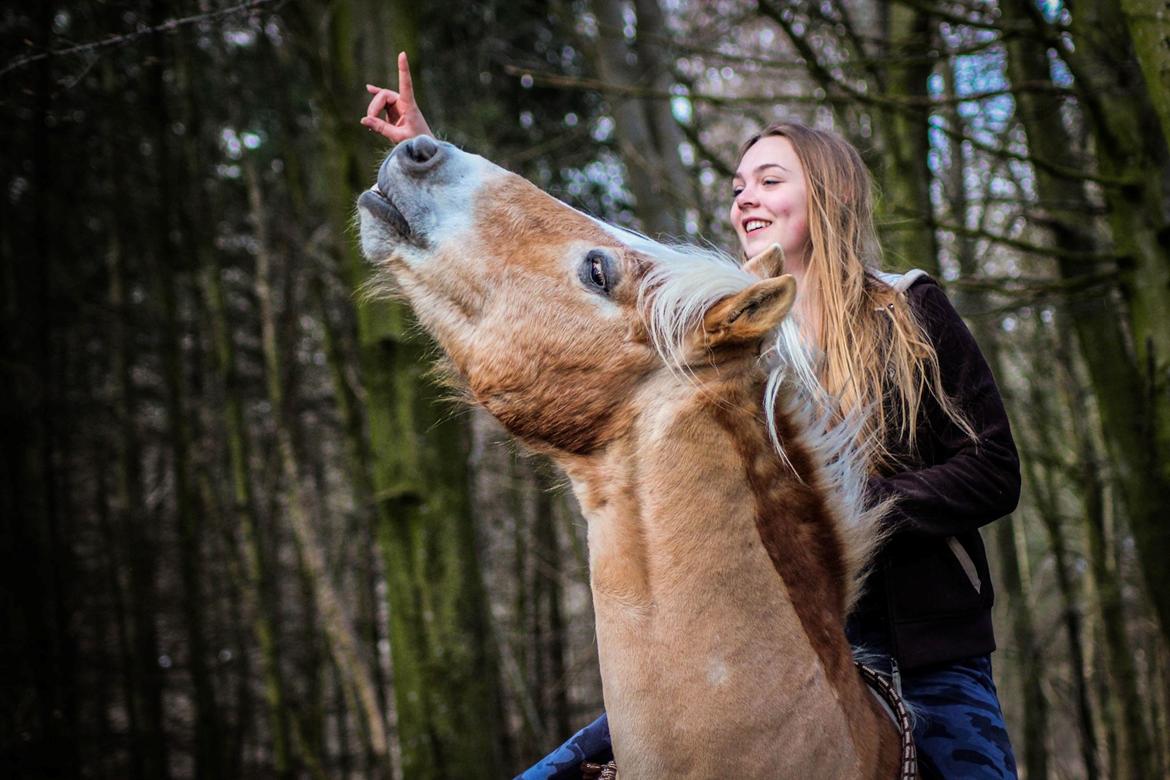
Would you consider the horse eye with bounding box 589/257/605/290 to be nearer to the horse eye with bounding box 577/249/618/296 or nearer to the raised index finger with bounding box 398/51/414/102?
the horse eye with bounding box 577/249/618/296

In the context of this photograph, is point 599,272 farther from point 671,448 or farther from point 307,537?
point 307,537

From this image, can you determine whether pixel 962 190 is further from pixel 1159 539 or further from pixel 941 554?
pixel 941 554

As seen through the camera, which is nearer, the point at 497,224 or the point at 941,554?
the point at 497,224

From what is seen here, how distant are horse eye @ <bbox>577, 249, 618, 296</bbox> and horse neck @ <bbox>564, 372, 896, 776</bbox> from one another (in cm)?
29

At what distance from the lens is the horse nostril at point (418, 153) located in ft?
7.86

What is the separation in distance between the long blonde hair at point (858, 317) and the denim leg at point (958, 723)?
602mm

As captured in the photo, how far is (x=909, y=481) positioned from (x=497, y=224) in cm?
126

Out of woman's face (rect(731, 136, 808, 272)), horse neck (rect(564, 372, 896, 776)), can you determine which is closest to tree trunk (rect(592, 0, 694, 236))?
woman's face (rect(731, 136, 808, 272))

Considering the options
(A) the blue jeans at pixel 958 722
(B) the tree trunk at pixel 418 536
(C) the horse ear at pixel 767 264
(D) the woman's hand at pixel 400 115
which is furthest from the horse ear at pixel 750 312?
(B) the tree trunk at pixel 418 536

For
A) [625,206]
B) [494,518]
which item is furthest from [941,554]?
[494,518]

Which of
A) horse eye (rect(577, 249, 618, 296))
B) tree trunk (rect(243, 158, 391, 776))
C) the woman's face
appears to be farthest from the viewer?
tree trunk (rect(243, 158, 391, 776))

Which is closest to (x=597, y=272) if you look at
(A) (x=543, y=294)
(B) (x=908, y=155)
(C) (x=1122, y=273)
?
(A) (x=543, y=294)

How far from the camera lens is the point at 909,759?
7.39 ft

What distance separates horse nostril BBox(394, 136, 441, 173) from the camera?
239 centimetres
